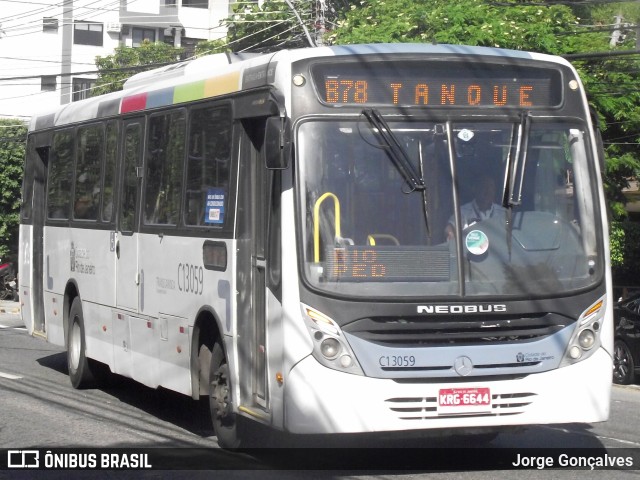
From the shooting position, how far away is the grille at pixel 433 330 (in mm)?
8172

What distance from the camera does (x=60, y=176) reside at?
14.8 metres

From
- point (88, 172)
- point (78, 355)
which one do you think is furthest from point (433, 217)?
point (78, 355)

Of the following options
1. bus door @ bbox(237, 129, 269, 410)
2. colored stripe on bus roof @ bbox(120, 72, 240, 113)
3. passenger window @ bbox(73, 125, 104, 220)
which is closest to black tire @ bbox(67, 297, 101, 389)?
passenger window @ bbox(73, 125, 104, 220)

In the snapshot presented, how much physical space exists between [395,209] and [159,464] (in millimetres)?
2795

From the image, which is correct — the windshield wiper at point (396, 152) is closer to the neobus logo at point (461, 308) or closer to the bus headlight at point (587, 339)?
the neobus logo at point (461, 308)

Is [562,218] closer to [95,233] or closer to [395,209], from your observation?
[395,209]

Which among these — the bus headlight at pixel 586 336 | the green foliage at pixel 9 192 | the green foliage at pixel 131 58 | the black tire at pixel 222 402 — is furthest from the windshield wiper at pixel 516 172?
the green foliage at pixel 131 58

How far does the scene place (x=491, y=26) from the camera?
2342cm

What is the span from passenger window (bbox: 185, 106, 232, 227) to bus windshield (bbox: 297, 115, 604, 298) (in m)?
1.51

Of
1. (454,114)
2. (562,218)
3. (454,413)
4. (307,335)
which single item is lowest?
(454,413)

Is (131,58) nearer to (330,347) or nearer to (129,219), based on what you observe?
(129,219)

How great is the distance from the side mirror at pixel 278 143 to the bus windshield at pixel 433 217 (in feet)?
0.32

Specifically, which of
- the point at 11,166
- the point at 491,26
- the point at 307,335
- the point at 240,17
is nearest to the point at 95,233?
the point at 307,335

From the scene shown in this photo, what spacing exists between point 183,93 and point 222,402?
116 inches
